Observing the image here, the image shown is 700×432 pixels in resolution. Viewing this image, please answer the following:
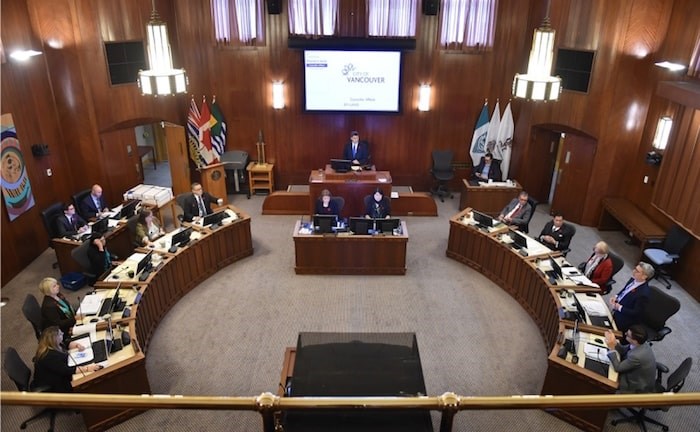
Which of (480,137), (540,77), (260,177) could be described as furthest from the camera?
(260,177)

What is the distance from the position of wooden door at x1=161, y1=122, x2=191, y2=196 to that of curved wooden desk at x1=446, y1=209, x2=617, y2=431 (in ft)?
22.1

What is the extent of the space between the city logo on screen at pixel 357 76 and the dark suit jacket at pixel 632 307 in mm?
7425

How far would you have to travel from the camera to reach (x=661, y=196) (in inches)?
372

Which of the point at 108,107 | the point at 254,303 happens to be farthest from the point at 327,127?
the point at 254,303

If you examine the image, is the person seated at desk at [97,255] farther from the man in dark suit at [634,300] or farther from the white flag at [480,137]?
the white flag at [480,137]

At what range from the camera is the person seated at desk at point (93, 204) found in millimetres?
9406

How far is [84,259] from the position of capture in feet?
26.0

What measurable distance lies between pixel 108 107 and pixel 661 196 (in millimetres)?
11195

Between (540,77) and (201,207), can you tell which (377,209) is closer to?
(201,207)

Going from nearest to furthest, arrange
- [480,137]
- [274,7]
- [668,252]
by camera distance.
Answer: [668,252], [274,7], [480,137]

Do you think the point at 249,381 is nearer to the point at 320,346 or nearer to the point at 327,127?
the point at 320,346

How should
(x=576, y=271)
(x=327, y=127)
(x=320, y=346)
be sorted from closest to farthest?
(x=320, y=346), (x=576, y=271), (x=327, y=127)

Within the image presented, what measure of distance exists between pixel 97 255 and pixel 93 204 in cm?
199

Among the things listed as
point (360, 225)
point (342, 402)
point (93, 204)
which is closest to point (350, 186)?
point (360, 225)
